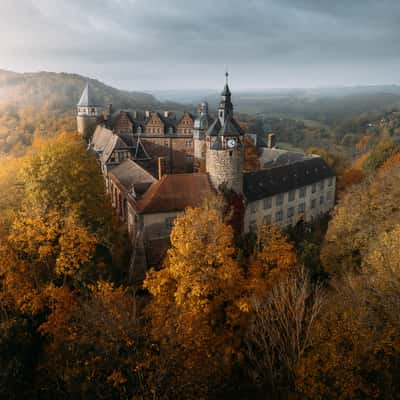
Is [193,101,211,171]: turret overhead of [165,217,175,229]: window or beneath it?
overhead

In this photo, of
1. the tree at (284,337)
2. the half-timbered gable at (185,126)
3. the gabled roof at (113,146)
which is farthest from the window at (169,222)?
the half-timbered gable at (185,126)

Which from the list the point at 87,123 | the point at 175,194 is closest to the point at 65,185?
the point at 175,194

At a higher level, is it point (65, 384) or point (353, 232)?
point (353, 232)

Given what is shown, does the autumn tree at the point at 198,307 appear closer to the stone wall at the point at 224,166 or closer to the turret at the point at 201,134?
the stone wall at the point at 224,166

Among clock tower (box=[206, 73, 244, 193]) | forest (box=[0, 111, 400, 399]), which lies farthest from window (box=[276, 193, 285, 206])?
forest (box=[0, 111, 400, 399])

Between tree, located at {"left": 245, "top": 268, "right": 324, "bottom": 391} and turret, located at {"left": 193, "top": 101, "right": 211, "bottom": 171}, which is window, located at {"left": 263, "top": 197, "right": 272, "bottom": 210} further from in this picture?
tree, located at {"left": 245, "top": 268, "right": 324, "bottom": 391}

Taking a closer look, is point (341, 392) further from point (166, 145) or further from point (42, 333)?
point (166, 145)

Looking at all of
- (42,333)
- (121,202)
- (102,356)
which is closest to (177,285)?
(102,356)

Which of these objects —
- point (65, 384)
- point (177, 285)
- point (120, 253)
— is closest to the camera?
point (65, 384)
